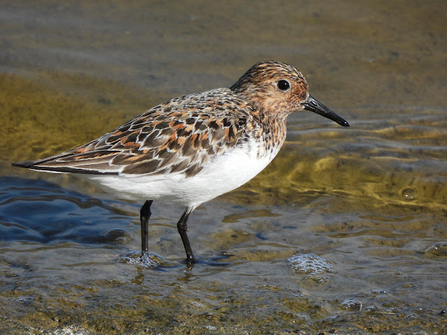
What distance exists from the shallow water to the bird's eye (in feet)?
5.52

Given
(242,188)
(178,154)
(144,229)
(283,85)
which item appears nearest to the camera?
(178,154)

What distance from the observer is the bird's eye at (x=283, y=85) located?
7246mm

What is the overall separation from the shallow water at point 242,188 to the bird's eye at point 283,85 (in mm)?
1681

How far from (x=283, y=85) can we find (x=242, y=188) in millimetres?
1969

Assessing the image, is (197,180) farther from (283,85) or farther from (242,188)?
(242,188)

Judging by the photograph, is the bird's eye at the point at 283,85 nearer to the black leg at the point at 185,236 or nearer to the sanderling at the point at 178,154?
the sanderling at the point at 178,154

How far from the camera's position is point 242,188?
874cm

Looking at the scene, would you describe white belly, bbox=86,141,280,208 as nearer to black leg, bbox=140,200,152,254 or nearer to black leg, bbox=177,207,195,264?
black leg, bbox=177,207,195,264

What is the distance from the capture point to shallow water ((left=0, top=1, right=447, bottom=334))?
569cm

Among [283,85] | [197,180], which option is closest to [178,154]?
[197,180]

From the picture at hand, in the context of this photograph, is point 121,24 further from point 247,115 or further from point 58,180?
point 247,115

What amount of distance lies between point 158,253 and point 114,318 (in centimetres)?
181

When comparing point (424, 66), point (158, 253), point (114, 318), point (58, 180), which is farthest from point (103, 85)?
point (114, 318)

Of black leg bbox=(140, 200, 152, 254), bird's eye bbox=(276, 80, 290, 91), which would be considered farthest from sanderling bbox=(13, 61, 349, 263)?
bird's eye bbox=(276, 80, 290, 91)
